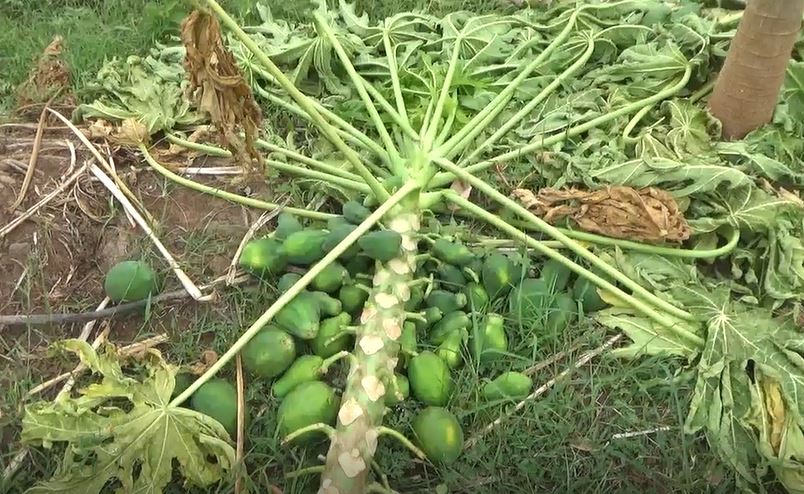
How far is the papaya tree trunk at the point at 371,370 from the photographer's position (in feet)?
6.98

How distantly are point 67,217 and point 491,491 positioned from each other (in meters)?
1.71

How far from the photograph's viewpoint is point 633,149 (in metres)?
2.99

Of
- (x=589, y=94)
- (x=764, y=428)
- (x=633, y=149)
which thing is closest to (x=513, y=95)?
(x=589, y=94)

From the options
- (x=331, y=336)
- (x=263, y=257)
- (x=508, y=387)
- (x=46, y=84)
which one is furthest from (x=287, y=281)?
(x=46, y=84)

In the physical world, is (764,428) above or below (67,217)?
below

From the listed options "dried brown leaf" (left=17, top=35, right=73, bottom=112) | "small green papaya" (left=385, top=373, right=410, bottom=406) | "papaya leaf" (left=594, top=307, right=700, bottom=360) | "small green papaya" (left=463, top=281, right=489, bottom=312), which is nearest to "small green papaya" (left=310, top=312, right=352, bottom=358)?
"small green papaya" (left=385, top=373, right=410, bottom=406)

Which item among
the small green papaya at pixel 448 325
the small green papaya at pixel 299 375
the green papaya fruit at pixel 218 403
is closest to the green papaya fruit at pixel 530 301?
the small green papaya at pixel 448 325

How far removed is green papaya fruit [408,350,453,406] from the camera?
234 centimetres

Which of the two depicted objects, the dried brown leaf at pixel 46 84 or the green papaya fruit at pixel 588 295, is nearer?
the green papaya fruit at pixel 588 295

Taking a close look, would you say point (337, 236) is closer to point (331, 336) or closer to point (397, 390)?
point (331, 336)

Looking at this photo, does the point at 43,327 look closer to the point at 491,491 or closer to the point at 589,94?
the point at 491,491

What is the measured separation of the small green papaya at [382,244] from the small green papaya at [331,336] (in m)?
0.22

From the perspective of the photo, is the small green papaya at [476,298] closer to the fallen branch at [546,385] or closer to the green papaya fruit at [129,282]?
the fallen branch at [546,385]

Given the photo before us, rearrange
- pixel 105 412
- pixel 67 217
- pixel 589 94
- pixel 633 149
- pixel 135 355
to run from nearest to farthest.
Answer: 1. pixel 105 412
2. pixel 135 355
3. pixel 67 217
4. pixel 633 149
5. pixel 589 94
